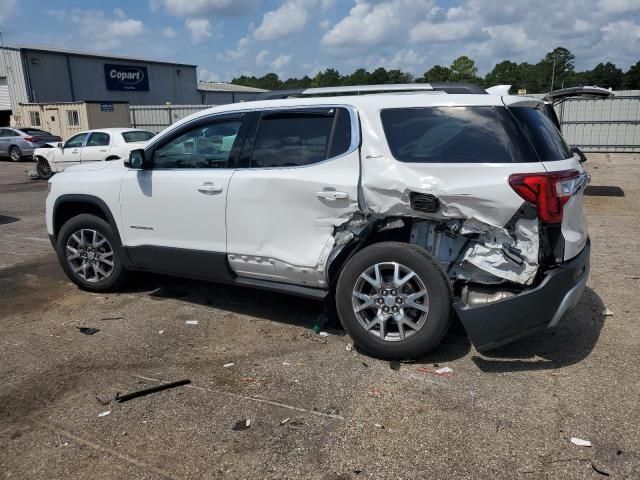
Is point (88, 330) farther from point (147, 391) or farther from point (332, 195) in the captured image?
point (332, 195)

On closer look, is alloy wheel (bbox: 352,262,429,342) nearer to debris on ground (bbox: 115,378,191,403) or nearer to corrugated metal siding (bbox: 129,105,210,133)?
debris on ground (bbox: 115,378,191,403)

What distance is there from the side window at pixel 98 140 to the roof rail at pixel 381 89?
1242 centimetres

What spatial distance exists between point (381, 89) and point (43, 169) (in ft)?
52.9

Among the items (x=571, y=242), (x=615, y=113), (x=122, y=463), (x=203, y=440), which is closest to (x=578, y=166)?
(x=571, y=242)

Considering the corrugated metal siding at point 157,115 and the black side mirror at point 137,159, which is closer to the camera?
the black side mirror at point 137,159

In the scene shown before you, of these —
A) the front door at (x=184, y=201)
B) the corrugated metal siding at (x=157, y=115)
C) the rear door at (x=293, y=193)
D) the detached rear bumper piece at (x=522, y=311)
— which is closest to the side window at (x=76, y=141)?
the corrugated metal siding at (x=157, y=115)

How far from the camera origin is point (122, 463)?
9.37 ft

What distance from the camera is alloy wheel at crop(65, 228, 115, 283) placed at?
17.8 feet

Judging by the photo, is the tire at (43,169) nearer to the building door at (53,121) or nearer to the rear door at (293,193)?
the building door at (53,121)

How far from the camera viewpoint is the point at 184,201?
15.4 feet

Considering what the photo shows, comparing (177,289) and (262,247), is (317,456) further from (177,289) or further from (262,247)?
(177,289)

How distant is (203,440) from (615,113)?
1581 centimetres

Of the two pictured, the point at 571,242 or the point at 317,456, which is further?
the point at 571,242

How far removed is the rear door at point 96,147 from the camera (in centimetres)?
1568
